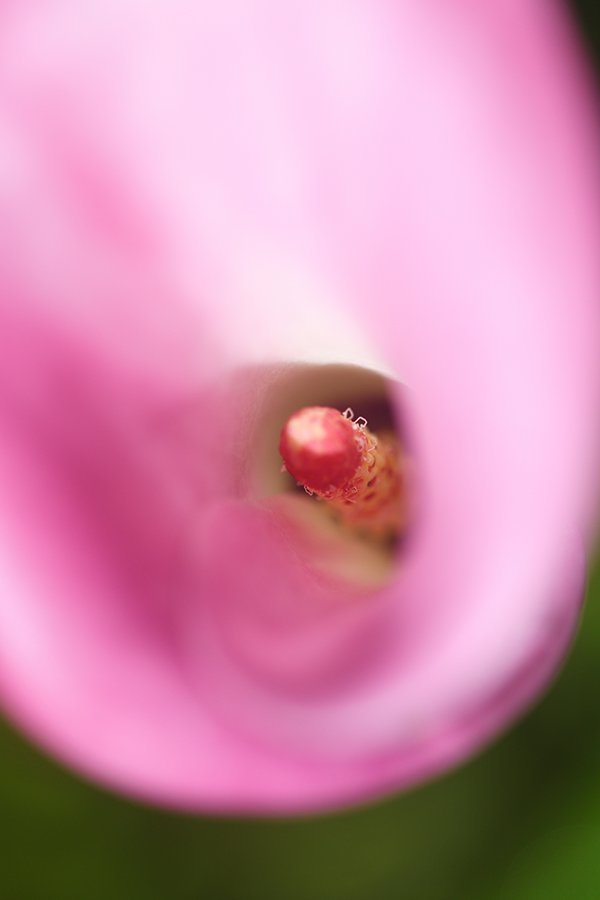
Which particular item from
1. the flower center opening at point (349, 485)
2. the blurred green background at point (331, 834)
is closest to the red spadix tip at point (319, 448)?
the flower center opening at point (349, 485)

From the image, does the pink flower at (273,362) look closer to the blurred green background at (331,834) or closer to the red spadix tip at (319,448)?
the red spadix tip at (319,448)

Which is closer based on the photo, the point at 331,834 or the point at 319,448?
the point at 319,448

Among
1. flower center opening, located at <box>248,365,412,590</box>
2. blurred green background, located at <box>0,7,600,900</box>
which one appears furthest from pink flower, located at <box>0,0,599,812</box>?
blurred green background, located at <box>0,7,600,900</box>

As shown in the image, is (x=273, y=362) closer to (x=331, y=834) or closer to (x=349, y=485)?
(x=349, y=485)

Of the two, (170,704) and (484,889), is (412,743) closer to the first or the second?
(170,704)

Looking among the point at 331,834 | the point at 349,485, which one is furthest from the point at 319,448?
the point at 331,834

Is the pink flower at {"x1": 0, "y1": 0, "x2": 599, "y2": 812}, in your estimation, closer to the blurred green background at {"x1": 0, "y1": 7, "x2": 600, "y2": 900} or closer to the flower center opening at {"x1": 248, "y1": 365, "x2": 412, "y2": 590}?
the flower center opening at {"x1": 248, "y1": 365, "x2": 412, "y2": 590}

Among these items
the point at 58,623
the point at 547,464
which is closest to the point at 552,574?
the point at 547,464
